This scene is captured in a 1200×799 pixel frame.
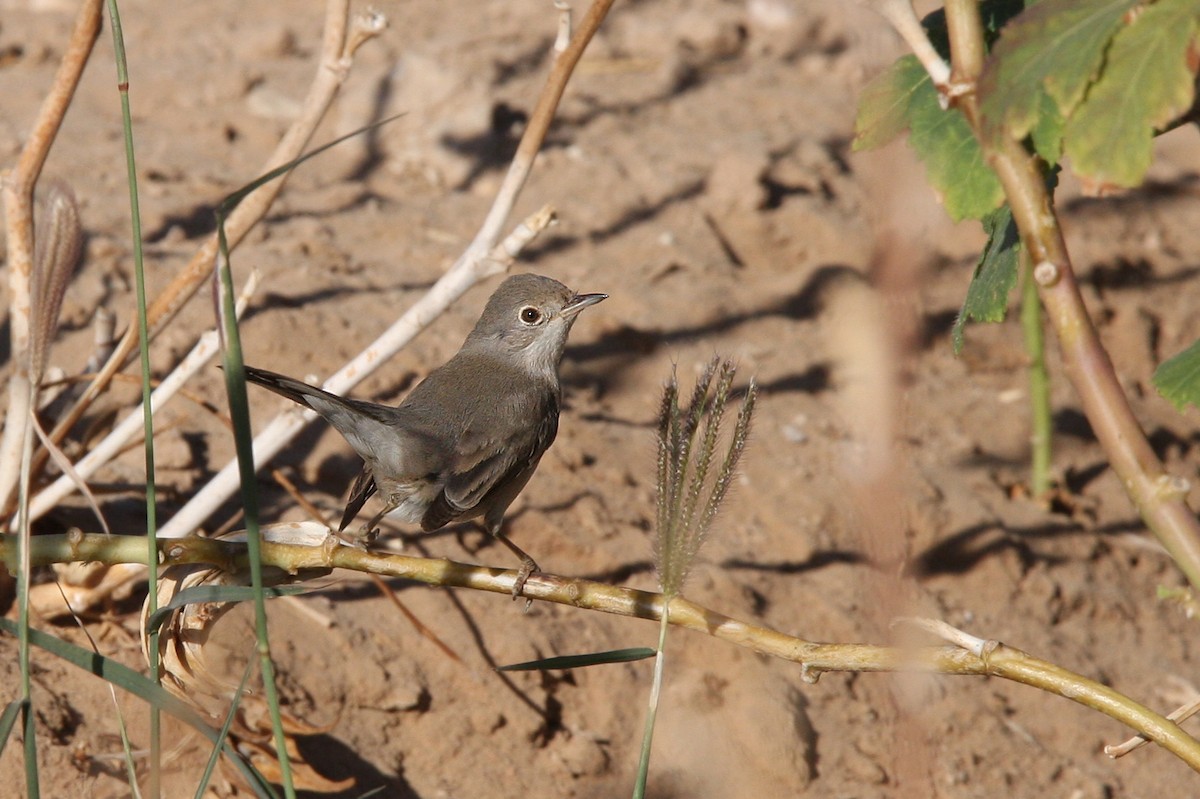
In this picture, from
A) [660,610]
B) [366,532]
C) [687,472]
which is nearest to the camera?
[687,472]

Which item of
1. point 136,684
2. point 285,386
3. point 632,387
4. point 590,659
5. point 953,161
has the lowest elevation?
point 632,387

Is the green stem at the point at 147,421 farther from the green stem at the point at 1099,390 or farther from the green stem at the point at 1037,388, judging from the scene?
the green stem at the point at 1037,388

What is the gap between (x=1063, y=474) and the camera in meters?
4.98

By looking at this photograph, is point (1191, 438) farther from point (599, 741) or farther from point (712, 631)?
point (712, 631)

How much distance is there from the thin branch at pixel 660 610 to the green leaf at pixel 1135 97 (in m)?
0.72

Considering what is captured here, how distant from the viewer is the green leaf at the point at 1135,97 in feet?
5.06

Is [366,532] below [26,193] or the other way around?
below

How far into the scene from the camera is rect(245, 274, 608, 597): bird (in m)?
3.01

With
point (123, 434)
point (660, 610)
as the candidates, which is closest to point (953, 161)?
point (660, 610)

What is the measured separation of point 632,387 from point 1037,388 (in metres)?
1.48

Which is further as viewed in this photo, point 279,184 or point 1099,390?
point 279,184

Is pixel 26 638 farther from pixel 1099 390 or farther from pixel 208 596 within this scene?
pixel 1099 390

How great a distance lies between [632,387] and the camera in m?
4.74

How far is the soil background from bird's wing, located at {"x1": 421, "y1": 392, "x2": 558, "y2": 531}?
1.99ft
